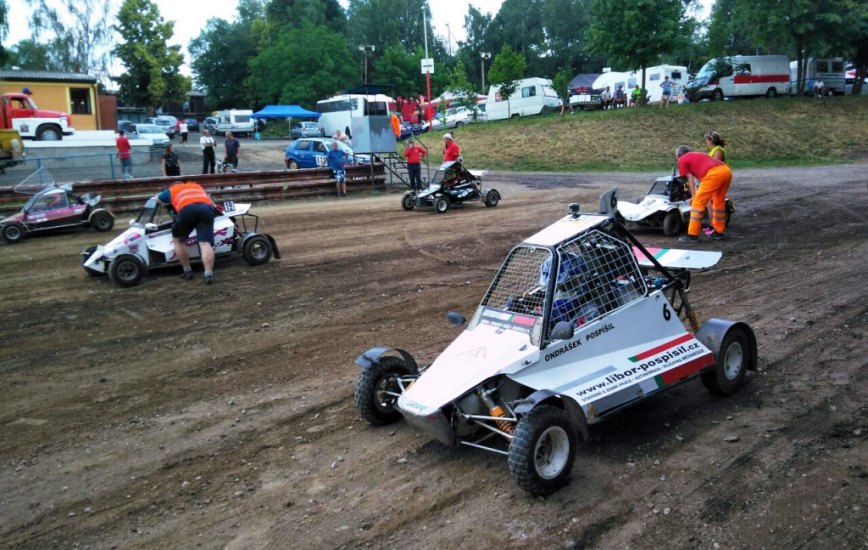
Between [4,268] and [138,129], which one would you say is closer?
[4,268]

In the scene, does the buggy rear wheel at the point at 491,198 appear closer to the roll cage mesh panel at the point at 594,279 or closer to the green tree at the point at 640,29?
the roll cage mesh panel at the point at 594,279

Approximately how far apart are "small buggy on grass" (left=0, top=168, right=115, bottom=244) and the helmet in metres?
13.1

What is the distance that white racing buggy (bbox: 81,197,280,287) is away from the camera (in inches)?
410

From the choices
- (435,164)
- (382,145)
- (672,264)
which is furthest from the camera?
(435,164)

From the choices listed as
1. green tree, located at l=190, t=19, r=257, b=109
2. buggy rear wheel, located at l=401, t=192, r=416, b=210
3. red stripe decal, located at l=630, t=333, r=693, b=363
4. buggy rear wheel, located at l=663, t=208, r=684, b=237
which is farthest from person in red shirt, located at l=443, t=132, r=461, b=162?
green tree, located at l=190, t=19, r=257, b=109

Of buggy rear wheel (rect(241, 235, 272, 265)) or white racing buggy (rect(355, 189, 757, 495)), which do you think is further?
buggy rear wheel (rect(241, 235, 272, 265))

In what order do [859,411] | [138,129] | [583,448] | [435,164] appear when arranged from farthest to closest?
[138,129] → [435,164] → [859,411] → [583,448]

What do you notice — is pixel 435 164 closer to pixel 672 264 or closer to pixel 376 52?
pixel 672 264

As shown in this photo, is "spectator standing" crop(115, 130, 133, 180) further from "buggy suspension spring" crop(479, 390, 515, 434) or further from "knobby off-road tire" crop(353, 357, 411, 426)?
"buggy suspension spring" crop(479, 390, 515, 434)

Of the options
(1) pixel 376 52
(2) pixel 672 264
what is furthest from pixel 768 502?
(1) pixel 376 52

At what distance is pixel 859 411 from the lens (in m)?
5.51

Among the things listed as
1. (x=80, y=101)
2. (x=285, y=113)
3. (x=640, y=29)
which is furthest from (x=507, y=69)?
(x=80, y=101)

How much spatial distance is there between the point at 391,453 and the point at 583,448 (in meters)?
1.42

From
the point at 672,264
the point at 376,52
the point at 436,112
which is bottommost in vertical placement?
the point at 672,264
